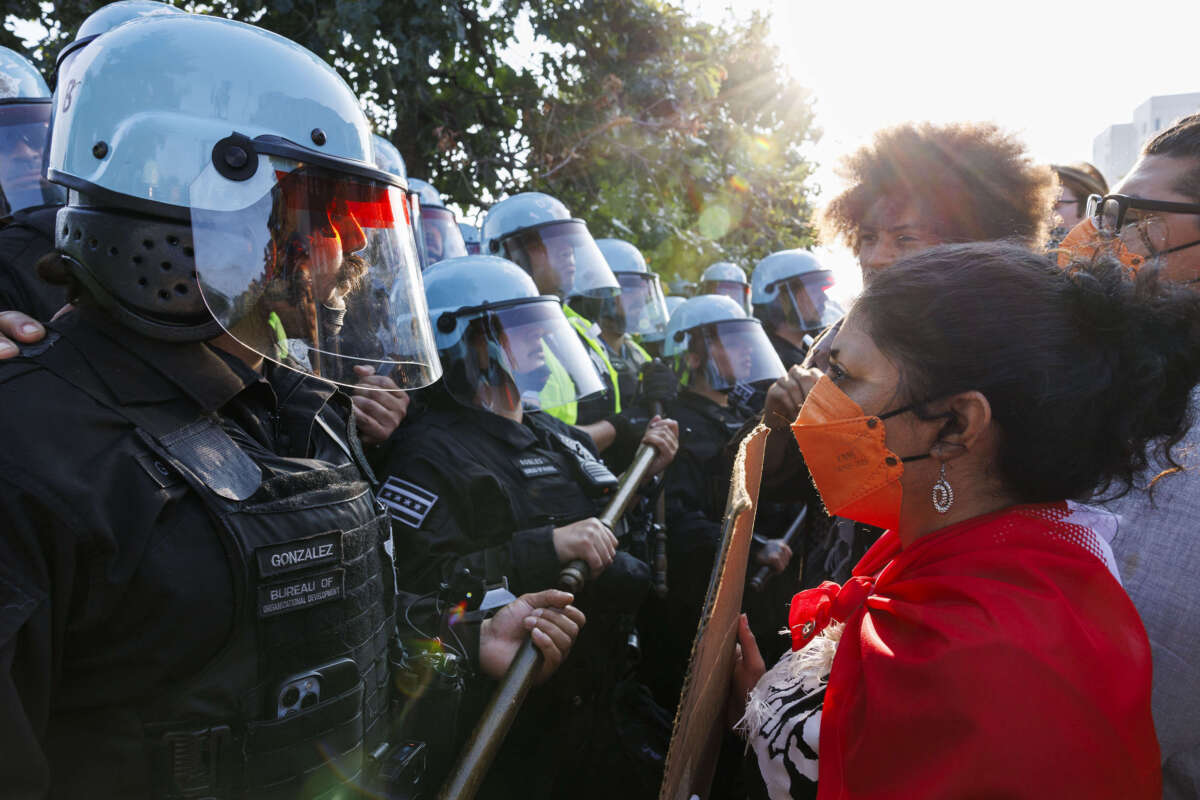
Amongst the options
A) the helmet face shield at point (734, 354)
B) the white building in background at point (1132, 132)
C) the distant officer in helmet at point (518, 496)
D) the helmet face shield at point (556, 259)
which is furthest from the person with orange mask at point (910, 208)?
the white building in background at point (1132, 132)

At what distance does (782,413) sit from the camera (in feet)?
7.95

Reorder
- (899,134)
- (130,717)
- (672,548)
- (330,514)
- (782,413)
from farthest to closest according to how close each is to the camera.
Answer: (672,548), (899,134), (782,413), (330,514), (130,717)

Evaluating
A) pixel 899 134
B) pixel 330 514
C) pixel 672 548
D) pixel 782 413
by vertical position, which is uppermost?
pixel 899 134

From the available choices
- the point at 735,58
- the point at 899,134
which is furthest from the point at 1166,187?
the point at 735,58

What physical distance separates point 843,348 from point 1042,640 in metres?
0.70

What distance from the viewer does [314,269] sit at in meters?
1.64

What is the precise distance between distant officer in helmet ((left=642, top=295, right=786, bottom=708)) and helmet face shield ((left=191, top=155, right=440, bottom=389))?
84.5 inches

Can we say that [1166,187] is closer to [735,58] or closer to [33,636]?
[33,636]

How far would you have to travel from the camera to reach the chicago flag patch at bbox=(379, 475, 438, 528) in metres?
2.28

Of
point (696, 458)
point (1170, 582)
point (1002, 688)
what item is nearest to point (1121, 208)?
point (1170, 582)

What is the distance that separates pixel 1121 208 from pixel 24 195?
347 centimetres

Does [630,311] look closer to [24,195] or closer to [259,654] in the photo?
[24,195]

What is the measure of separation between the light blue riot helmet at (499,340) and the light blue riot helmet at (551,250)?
1.59m

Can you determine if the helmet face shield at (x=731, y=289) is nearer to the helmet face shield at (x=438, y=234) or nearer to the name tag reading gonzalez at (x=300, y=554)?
the helmet face shield at (x=438, y=234)
